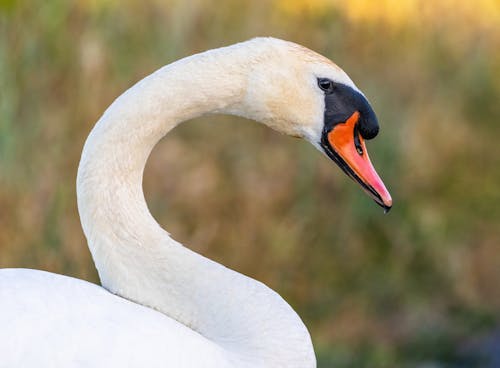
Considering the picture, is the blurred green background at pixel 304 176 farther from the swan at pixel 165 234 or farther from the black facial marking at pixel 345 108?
the black facial marking at pixel 345 108

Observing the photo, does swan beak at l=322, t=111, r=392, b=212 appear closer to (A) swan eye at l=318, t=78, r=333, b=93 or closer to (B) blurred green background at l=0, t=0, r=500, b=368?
(A) swan eye at l=318, t=78, r=333, b=93

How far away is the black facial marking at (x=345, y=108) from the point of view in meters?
2.92

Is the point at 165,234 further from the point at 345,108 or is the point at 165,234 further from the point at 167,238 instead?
the point at 345,108

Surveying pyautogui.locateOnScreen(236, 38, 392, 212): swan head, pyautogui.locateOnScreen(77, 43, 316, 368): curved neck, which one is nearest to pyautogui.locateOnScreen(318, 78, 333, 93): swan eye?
pyautogui.locateOnScreen(236, 38, 392, 212): swan head

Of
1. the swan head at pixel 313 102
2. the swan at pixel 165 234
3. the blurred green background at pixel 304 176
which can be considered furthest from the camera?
the blurred green background at pixel 304 176

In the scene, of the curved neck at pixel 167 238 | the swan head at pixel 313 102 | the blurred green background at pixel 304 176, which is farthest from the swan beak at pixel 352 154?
the blurred green background at pixel 304 176

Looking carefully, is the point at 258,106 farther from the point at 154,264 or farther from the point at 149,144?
the point at 154,264

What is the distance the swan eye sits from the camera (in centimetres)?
292

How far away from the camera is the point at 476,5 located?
779 cm

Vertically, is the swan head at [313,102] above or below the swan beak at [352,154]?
above

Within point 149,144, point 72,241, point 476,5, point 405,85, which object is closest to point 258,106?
point 149,144

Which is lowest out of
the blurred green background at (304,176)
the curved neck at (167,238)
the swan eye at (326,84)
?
the blurred green background at (304,176)

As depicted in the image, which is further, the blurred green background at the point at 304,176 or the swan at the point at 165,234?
the blurred green background at the point at 304,176

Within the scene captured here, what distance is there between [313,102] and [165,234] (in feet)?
1.61
